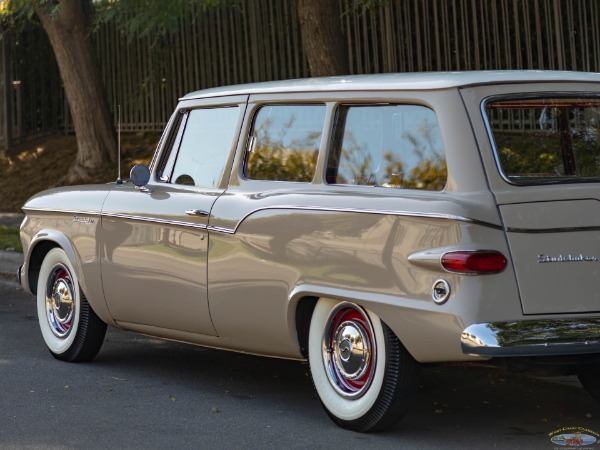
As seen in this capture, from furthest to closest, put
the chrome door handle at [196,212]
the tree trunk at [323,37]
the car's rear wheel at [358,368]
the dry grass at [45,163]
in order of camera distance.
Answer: the dry grass at [45,163]
the tree trunk at [323,37]
the chrome door handle at [196,212]
the car's rear wheel at [358,368]

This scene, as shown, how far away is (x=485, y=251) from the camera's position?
549 centimetres

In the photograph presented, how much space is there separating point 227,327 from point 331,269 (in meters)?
0.96

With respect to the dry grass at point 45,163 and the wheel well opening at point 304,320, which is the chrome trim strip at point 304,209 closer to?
the wheel well opening at point 304,320

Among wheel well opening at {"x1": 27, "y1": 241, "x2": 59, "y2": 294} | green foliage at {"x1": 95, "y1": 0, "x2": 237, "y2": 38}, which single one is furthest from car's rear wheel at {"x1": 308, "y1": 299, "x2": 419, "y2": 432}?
green foliage at {"x1": 95, "y1": 0, "x2": 237, "y2": 38}

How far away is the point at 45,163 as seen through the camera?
21.1m

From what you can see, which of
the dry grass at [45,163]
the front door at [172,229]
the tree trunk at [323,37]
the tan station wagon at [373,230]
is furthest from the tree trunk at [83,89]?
the tan station wagon at [373,230]

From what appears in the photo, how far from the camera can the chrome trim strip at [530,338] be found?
5414 millimetres

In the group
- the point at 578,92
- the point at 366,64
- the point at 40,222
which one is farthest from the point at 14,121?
the point at 578,92

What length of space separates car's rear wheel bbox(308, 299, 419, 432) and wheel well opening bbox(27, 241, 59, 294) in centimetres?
289

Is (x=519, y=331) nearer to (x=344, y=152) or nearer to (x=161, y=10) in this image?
(x=344, y=152)

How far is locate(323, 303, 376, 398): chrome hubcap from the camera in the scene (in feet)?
19.8

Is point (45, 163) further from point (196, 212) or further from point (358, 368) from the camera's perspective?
point (358, 368)

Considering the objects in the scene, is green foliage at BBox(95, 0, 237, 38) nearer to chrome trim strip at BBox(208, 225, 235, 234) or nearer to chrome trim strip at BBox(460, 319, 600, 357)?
chrome trim strip at BBox(208, 225, 235, 234)

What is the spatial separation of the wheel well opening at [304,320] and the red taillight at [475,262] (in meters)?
1.10
